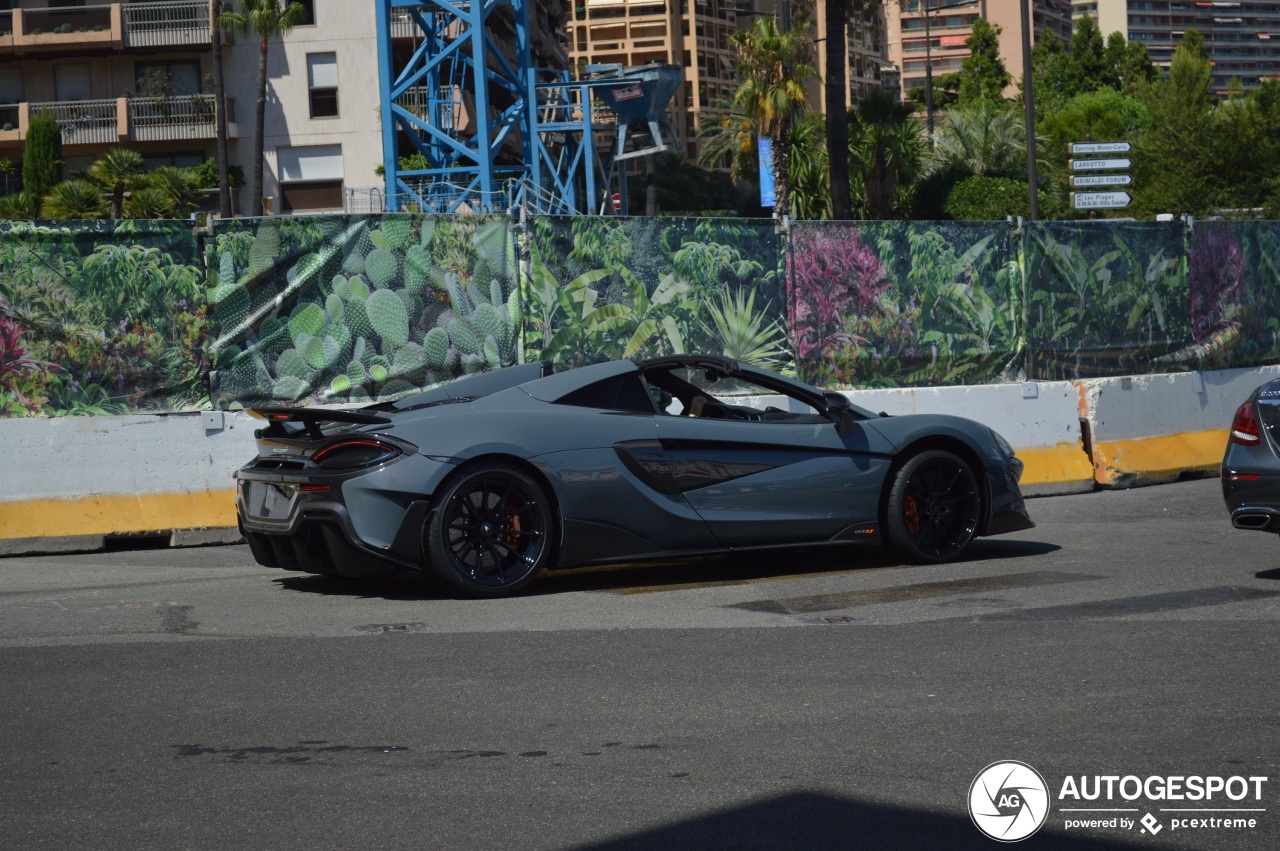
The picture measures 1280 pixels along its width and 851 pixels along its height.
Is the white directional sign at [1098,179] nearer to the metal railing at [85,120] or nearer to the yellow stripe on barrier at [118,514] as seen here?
the yellow stripe on barrier at [118,514]

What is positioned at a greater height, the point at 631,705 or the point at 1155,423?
the point at 1155,423

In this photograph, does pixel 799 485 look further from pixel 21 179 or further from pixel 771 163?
pixel 21 179

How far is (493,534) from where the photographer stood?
7.83 meters

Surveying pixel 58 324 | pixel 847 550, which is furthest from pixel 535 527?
pixel 58 324

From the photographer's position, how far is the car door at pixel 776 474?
8.27 m

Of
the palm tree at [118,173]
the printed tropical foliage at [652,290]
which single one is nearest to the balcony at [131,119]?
the palm tree at [118,173]

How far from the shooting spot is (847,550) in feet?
31.7

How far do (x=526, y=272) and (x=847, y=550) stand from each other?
145 inches

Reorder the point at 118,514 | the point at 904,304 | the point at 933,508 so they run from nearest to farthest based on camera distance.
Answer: the point at 933,508 < the point at 118,514 < the point at 904,304

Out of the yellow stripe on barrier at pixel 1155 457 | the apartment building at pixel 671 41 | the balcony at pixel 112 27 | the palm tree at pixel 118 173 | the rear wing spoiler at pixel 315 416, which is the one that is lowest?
the yellow stripe on barrier at pixel 1155 457

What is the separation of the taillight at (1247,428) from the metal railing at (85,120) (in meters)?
49.7

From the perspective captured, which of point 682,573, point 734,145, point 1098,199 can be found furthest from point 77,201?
point 682,573

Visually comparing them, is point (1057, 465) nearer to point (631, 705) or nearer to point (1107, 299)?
point (1107, 299)

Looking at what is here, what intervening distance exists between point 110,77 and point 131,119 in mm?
2746
